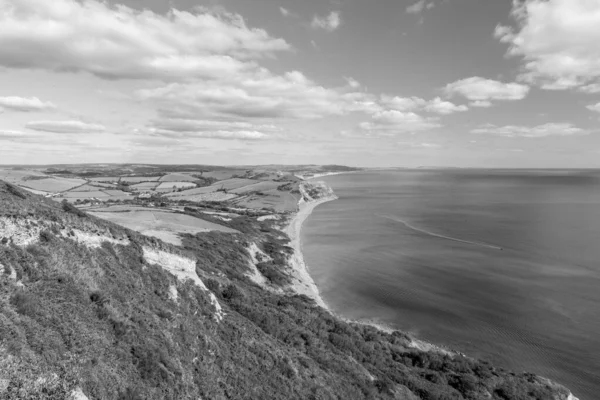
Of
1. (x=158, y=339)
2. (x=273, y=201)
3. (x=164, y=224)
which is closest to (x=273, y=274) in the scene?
→ (x=164, y=224)

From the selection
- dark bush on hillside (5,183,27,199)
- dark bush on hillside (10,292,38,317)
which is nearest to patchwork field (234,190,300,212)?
dark bush on hillside (5,183,27,199)

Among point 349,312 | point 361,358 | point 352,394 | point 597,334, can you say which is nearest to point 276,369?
point 352,394

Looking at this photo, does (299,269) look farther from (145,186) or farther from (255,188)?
(145,186)

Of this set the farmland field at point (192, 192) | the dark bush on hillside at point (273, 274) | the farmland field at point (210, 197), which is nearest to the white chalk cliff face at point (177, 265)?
the dark bush on hillside at point (273, 274)

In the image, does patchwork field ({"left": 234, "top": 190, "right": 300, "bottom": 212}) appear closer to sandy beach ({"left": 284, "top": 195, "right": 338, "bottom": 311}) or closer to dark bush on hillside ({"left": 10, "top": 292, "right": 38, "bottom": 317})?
sandy beach ({"left": 284, "top": 195, "right": 338, "bottom": 311})

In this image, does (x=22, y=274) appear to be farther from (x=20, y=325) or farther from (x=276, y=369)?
(x=276, y=369)
